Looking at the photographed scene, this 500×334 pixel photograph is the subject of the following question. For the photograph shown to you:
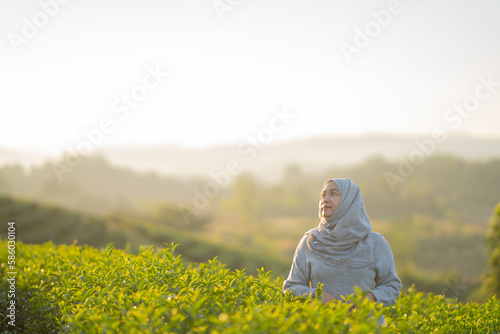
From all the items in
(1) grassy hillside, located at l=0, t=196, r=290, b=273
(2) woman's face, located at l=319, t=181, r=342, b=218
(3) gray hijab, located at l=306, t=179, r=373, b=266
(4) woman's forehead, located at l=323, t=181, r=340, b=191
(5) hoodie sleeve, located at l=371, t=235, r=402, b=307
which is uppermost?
(4) woman's forehead, located at l=323, t=181, r=340, b=191

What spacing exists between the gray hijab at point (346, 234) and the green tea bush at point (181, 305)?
0.39 metres

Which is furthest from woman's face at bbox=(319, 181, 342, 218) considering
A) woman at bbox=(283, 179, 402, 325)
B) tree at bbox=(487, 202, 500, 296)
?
tree at bbox=(487, 202, 500, 296)

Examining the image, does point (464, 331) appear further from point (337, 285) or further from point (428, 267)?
point (428, 267)

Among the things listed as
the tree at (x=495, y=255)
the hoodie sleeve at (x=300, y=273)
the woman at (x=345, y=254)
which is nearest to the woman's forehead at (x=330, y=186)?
the woman at (x=345, y=254)

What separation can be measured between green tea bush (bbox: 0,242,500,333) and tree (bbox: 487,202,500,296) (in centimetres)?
738

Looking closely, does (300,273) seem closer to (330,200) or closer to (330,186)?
(330,200)

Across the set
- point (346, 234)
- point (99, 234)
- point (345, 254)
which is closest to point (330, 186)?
point (346, 234)

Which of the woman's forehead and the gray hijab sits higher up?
the woman's forehead

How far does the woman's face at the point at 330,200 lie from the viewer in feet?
10.3

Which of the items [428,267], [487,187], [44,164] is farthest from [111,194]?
[487,187]

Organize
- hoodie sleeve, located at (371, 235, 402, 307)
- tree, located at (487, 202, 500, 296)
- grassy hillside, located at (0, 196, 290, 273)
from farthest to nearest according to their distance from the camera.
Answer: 1. grassy hillside, located at (0, 196, 290, 273)
2. tree, located at (487, 202, 500, 296)
3. hoodie sleeve, located at (371, 235, 402, 307)

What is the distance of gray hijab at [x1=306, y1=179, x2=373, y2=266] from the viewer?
10.1ft

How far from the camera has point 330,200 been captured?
10.3ft

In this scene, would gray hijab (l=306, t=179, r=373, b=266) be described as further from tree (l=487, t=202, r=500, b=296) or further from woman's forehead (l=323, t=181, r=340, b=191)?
tree (l=487, t=202, r=500, b=296)
